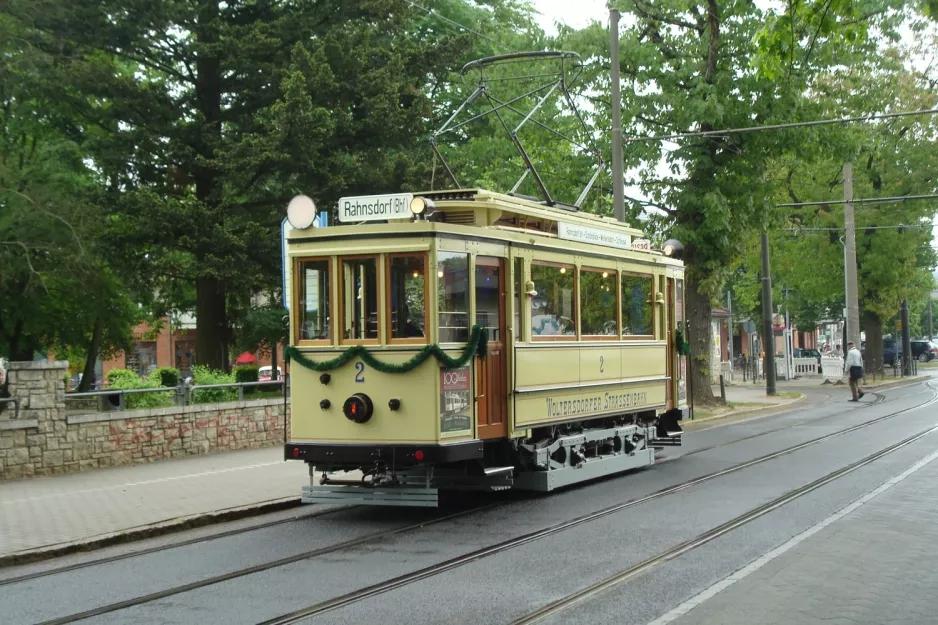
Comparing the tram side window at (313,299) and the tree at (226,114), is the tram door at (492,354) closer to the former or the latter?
the tram side window at (313,299)

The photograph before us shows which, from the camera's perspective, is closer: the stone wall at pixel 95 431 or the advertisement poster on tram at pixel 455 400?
the advertisement poster on tram at pixel 455 400

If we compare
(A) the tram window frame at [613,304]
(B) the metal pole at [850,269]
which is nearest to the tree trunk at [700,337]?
(B) the metal pole at [850,269]

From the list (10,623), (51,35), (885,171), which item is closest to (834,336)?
(885,171)

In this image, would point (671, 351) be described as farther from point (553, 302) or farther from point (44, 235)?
point (44, 235)

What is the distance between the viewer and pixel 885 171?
149 feet

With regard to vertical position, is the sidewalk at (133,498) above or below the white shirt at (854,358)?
below

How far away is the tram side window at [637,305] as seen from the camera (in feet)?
49.6

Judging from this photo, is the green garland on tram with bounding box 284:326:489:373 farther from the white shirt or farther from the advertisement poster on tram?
the white shirt

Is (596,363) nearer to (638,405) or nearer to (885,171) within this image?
(638,405)

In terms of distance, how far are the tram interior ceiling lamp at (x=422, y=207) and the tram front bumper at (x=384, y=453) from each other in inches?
95.2

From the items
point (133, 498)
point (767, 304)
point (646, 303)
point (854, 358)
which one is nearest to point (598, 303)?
point (646, 303)

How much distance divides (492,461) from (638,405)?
391 cm

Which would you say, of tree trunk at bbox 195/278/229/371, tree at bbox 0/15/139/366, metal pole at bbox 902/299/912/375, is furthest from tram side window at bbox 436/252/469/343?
metal pole at bbox 902/299/912/375

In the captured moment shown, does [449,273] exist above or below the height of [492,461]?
above
